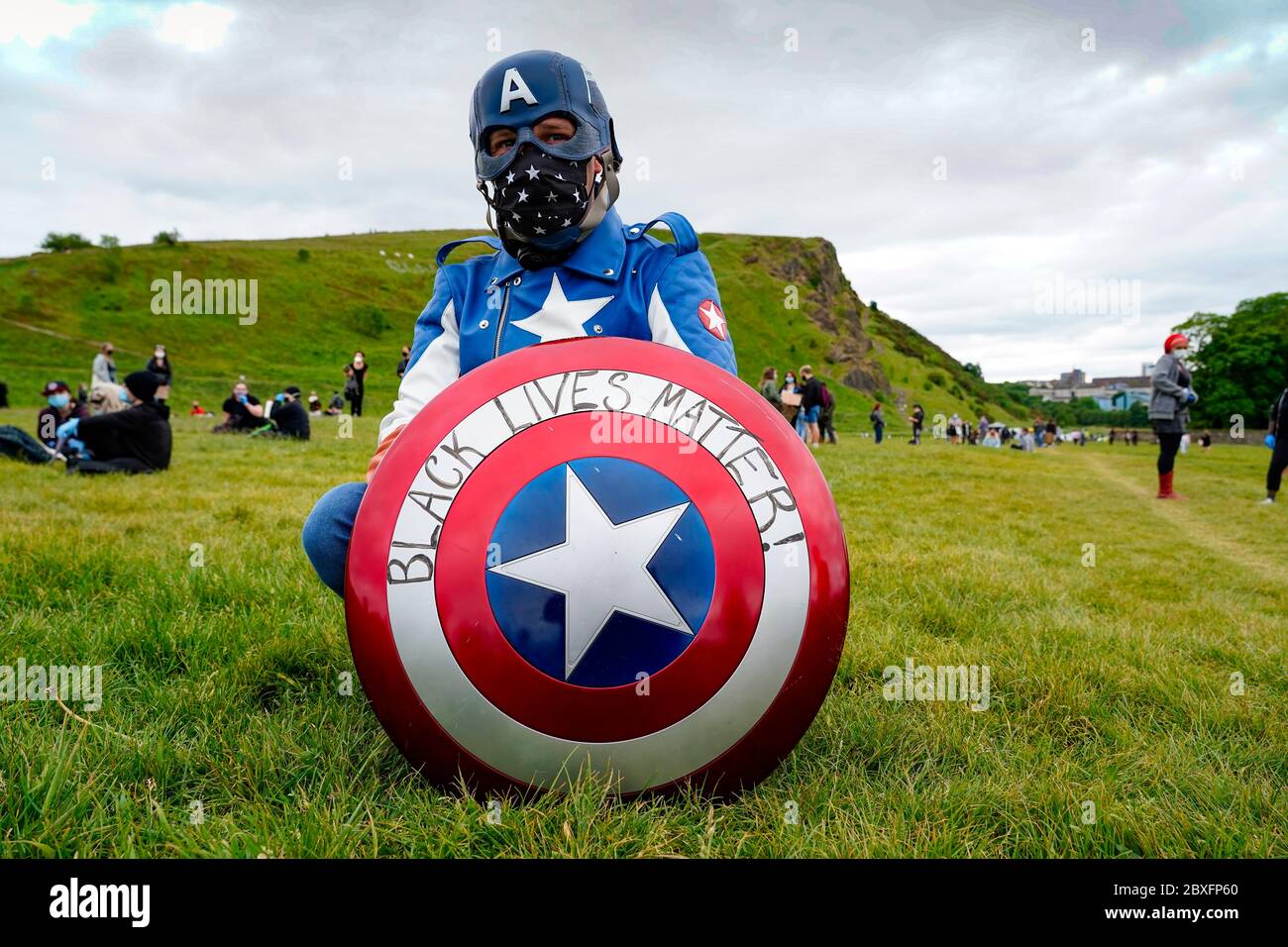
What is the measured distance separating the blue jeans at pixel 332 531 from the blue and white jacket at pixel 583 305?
0.74 ft

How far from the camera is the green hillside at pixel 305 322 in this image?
47781 mm

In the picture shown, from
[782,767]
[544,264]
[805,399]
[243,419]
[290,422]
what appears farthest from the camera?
[805,399]

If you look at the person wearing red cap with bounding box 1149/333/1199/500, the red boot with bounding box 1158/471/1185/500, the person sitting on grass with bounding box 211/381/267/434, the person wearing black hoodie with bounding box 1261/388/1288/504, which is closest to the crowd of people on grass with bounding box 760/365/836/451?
the red boot with bounding box 1158/471/1185/500

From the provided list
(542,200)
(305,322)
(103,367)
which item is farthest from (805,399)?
(305,322)

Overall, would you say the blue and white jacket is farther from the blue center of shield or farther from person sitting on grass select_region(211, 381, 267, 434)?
person sitting on grass select_region(211, 381, 267, 434)

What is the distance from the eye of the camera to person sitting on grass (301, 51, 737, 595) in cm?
283

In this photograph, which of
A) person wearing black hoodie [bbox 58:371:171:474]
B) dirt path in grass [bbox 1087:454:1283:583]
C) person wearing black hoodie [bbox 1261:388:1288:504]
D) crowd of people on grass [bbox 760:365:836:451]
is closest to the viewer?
dirt path in grass [bbox 1087:454:1283:583]

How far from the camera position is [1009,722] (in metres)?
3.09

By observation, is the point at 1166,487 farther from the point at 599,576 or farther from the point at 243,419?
the point at 243,419

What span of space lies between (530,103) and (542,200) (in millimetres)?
335

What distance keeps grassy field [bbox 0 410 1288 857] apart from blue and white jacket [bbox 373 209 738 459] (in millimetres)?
1159

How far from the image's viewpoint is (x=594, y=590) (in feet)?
6.67

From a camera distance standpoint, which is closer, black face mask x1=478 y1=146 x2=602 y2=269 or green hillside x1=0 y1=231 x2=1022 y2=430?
black face mask x1=478 y1=146 x2=602 y2=269

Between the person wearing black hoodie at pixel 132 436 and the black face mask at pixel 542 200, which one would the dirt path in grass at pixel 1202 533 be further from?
the person wearing black hoodie at pixel 132 436
